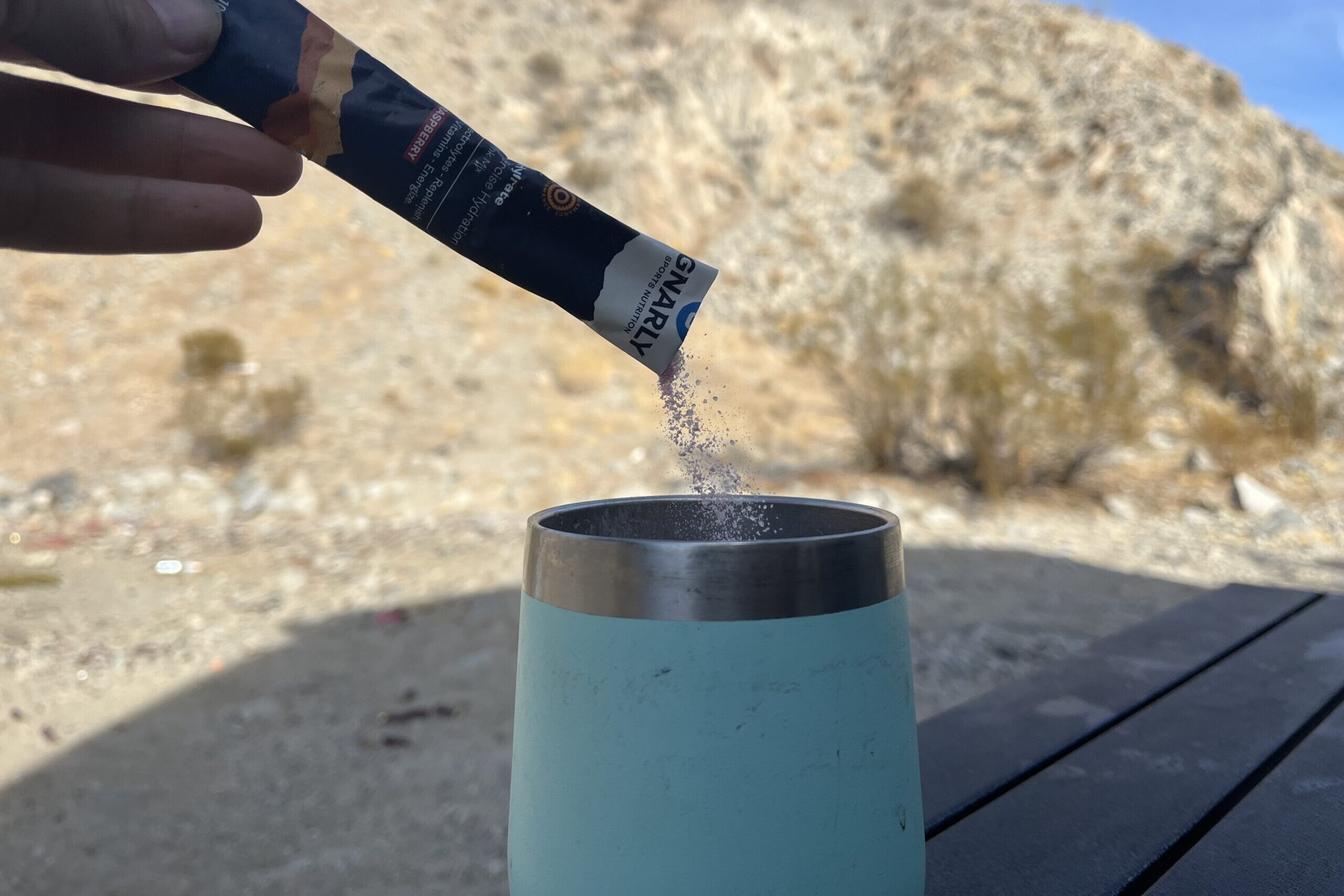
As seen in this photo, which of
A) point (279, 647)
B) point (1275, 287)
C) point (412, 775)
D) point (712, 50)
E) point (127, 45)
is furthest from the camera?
point (712, 50)

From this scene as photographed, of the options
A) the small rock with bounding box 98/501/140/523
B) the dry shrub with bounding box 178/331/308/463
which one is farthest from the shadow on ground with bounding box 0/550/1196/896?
the dry shrub with bounding box 178/331/308/463

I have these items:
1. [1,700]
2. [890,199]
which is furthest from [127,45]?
[890,199]

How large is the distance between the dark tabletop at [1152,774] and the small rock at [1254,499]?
4.05 meters

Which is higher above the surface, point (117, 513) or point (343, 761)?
point (117, 513)

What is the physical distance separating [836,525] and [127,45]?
0.70 metres

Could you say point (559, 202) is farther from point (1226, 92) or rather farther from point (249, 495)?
point (1226, 92)

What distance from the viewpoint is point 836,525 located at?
78 centimetres

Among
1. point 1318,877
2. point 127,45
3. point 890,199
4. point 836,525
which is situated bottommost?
point 1318,877

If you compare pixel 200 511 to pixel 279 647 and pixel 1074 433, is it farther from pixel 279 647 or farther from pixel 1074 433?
pixel 1074 433

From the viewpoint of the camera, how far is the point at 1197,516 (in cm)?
484

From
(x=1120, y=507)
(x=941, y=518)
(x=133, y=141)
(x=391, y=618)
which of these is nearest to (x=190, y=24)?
(x=133, y=141)

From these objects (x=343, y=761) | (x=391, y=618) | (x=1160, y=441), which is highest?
(x=1160, y=441)

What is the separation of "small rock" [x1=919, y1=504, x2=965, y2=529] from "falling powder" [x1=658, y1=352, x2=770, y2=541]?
12.9 ft

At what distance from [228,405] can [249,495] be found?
4.27 ft
